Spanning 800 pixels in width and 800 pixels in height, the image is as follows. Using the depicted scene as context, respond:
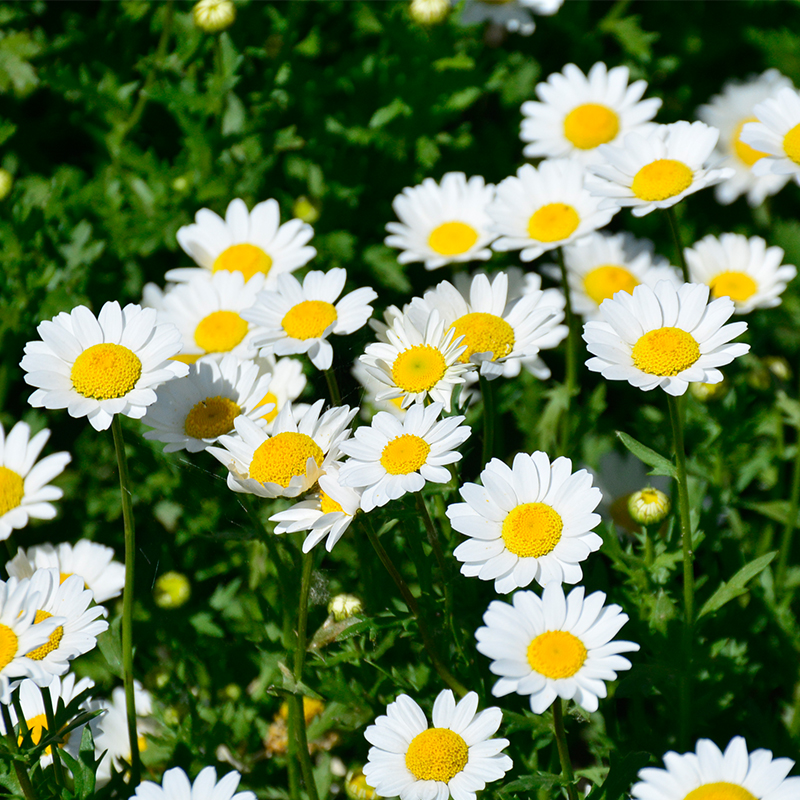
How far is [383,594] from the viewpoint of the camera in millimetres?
2199

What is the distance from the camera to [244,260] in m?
2.71

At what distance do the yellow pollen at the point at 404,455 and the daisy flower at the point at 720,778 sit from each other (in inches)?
26.2

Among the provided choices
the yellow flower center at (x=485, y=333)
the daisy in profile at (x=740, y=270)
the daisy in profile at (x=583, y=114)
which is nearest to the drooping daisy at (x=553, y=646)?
the yellow flower center at (x=485, y=333)

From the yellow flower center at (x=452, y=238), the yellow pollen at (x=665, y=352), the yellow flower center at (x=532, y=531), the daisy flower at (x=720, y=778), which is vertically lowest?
the daisy flower at (x=720, y=778)

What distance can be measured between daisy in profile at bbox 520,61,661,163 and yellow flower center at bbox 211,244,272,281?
1.06 meters

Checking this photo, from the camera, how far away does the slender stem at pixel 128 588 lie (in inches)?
69.7

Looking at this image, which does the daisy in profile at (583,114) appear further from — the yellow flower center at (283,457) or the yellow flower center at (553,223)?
the yellow flower center at (283,457)

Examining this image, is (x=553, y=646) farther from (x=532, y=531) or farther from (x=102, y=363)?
(x=102, y=363)

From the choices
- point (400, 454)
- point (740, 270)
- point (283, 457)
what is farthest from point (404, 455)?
point (740, 270)

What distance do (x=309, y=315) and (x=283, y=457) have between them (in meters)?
0.46

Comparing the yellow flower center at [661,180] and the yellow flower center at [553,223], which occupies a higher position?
the yellow flower center at [553,223]

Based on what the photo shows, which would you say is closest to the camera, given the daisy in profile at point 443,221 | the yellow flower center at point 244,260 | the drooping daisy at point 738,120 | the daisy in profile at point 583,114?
the yellow flower center at point 244,260

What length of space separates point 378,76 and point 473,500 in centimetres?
226

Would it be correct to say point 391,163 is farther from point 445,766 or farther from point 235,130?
point 445,766
